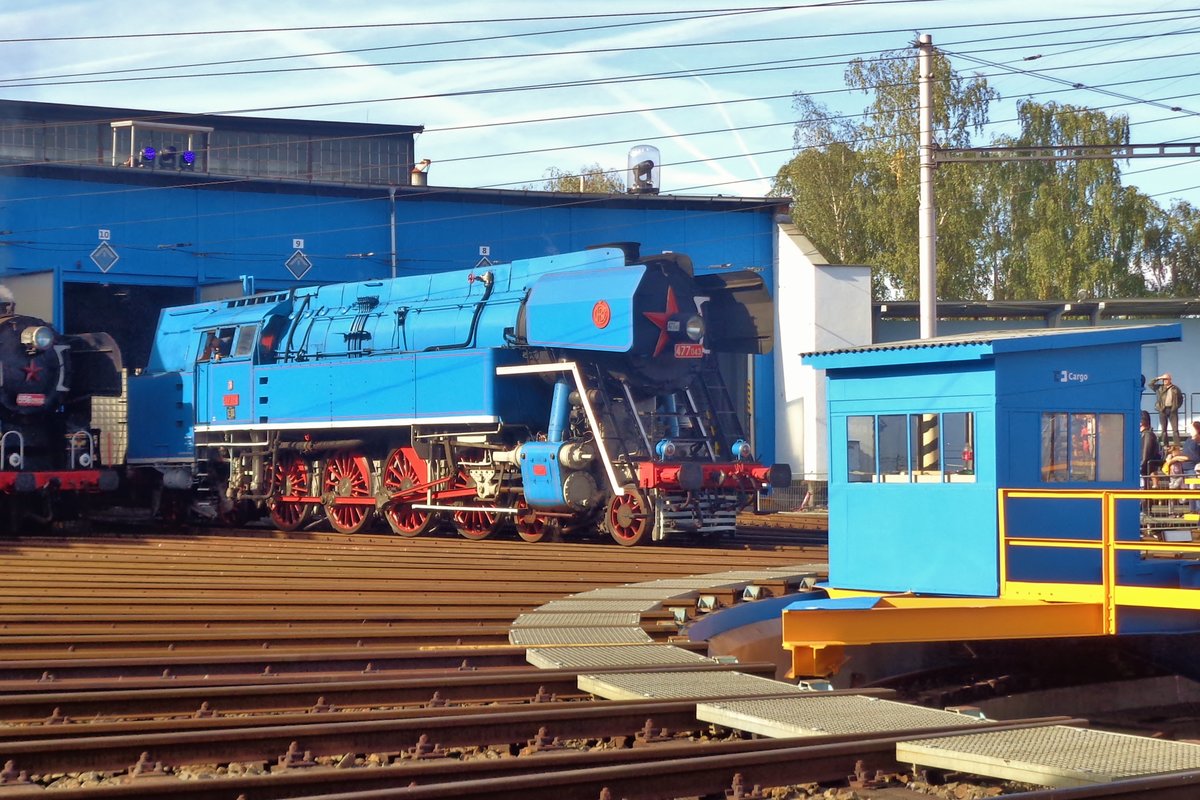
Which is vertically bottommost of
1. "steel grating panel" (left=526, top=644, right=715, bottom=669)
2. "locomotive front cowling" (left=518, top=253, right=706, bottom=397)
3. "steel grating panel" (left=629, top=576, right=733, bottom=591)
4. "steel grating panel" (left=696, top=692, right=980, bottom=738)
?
"steel grating panel" (left=696, top=692, right=980, bottom=738)

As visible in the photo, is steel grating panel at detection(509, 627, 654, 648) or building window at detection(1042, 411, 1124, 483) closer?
steel grating panel at detection(509, 627, 654, 648)

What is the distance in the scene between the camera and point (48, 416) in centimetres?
2152

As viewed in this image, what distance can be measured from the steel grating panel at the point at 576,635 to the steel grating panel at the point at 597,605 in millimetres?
869

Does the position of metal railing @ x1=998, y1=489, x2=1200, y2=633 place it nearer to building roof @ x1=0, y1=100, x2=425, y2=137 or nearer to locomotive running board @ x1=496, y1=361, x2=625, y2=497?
locomotive running board @ x1=496, y1=361, x2=625, y2=497

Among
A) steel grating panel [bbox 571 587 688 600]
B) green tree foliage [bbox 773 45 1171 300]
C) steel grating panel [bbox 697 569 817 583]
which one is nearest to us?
steel grating panel [bbox 571 587 688 600]

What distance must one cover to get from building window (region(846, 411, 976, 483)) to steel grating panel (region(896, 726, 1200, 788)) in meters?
4.20

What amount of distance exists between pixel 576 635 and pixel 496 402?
27.7ft

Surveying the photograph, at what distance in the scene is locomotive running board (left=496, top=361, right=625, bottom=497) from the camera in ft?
53.3

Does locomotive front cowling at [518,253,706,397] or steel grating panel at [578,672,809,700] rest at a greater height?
locomotive front cowling at [518,253,706,397]

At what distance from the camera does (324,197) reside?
97.0 ft

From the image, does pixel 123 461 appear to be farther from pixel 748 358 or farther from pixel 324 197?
pixel 748 358

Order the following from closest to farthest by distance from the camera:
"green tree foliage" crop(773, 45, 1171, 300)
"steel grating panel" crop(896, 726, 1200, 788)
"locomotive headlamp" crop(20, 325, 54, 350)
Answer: "steel grating panel" crop(896, 726, 1200, 788) < "locomotive headlamp" crop(20, 325, 54, 350) < "green tree foliage" crop(773, 45, 1171, 300)

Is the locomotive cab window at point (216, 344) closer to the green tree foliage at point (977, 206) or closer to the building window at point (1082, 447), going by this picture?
the building window at point (1082, 447)

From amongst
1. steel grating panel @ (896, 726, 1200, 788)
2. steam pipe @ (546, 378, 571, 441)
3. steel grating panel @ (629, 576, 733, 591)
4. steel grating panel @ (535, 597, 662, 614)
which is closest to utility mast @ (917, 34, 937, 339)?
steam pipe @ (546, 378, 571, 441)
